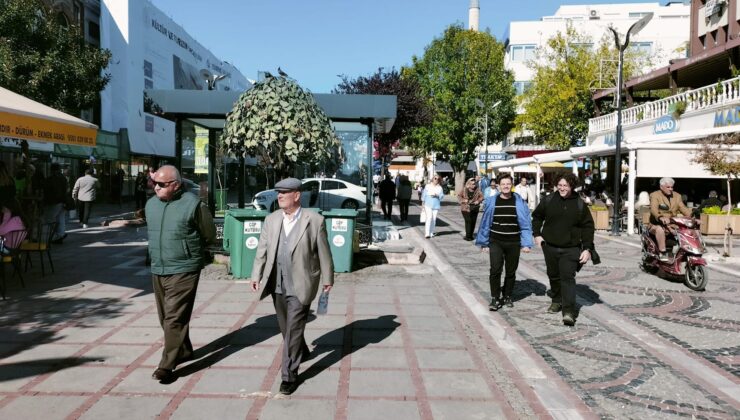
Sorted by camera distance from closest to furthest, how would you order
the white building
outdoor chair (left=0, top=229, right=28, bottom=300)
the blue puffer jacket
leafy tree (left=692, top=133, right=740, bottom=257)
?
the blue puffer jacket → outdoor chair (left=0, top=229, right=28, bottom=300) → leafy tree (left=692, top=133, right=740, bottom=257) → the white building

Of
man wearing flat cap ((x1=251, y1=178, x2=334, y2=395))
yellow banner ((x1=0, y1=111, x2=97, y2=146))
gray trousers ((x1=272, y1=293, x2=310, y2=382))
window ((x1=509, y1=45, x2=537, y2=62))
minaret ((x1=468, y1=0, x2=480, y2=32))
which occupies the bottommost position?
gray trousers ((x1=272, y1=293, x2=310, y2=382))

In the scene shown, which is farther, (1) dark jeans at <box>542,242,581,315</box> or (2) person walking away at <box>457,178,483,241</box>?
(2) person walking away at <box>457,178,483,241</box>

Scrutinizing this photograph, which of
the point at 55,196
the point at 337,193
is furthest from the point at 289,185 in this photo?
the point at 337,193

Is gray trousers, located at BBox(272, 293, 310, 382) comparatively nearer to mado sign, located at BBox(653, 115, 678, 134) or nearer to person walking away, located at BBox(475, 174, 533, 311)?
person walking away, located at BBox(475, 174, 533, 311)

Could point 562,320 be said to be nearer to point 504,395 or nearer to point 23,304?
point 504,395

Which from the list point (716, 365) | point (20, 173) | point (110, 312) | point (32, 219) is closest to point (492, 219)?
point (716, 365)

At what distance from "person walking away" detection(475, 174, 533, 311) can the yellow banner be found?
5.40 m

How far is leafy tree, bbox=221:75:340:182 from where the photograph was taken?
920 centimetres

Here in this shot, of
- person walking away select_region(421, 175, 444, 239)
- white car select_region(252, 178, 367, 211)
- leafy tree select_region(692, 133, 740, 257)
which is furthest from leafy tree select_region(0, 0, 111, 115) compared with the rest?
leafy tree select_region(692, 133, 740, 257)

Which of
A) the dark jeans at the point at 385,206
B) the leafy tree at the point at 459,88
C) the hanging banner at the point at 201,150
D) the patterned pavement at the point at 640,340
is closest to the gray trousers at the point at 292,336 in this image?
the patterned pavement at the point at 640,340

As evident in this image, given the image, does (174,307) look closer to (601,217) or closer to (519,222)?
(519,222)

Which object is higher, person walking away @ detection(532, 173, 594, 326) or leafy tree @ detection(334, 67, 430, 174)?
leafy tree @ detection(334, 67, 430, 174)

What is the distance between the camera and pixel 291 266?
14.4 ft

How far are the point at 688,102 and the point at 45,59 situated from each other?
20.5 metres
